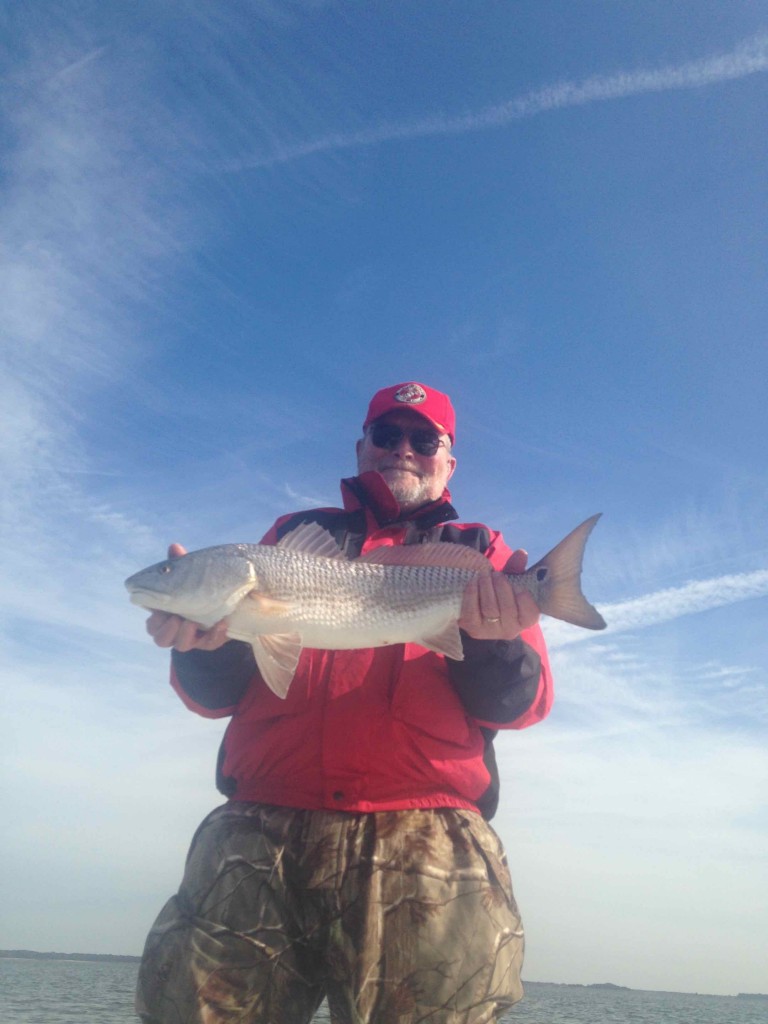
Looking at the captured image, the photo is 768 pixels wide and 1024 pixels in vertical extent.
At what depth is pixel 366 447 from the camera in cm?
893

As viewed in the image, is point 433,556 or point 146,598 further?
point 433,556

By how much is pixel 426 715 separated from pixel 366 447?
3819 millimetres

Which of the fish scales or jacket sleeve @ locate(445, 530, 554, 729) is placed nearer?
jacket sleeve @ locate(445, 530, 554, 729)

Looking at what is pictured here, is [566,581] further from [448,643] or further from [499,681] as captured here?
[448,643]

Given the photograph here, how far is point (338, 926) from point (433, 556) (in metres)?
3.09

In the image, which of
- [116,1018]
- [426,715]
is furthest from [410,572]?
[116,1018]

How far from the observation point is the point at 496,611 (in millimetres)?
6348

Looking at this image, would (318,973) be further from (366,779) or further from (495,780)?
(495,780)

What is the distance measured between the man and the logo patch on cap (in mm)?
2776

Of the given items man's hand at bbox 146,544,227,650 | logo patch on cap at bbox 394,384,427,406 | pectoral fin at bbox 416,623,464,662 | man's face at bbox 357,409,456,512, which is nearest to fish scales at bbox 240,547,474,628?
pectoral fin at bbox 416,623,464,662

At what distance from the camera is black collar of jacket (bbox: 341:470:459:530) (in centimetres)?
792

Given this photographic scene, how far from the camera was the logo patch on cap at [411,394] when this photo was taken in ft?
28.3

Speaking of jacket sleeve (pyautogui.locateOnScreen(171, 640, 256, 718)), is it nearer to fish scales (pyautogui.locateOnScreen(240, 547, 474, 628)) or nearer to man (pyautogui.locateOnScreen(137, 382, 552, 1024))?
man (pyautogui.locateOnScreen(137, 382, 552, 1024))

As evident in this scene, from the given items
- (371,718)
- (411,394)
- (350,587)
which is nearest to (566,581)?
(350,587)
